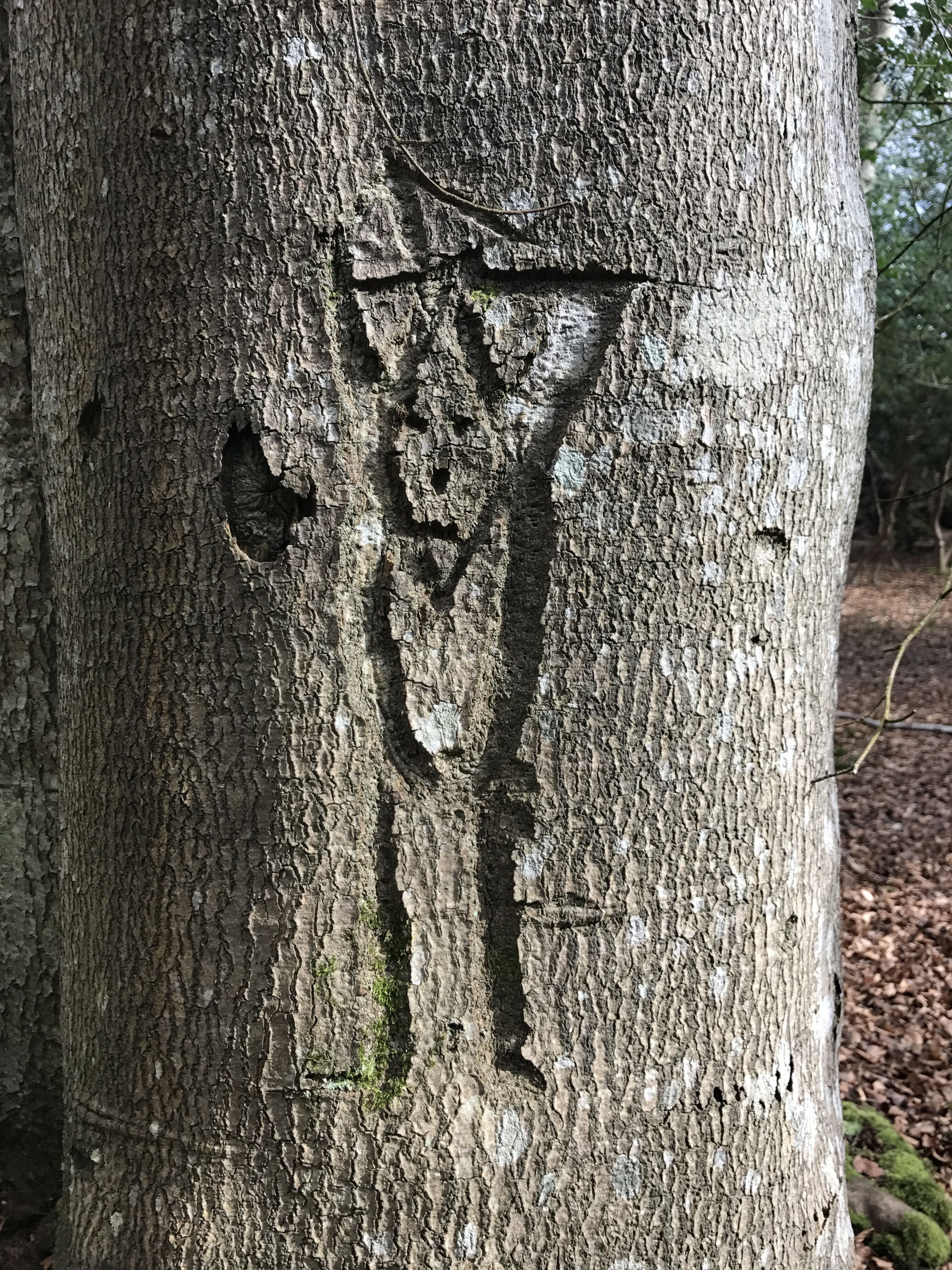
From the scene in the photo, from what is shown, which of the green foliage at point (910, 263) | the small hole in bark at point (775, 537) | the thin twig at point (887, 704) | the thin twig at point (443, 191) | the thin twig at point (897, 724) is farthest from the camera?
the green foliage at point (910, 263)

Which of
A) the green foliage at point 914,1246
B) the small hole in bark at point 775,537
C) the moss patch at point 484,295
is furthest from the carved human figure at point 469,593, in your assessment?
the green foliage at point 914,1246

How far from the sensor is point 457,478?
157 centimetres

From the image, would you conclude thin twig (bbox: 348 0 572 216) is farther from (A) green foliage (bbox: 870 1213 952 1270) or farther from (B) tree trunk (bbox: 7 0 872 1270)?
(A) green foliage (bbox: 870 1213 952 1270)

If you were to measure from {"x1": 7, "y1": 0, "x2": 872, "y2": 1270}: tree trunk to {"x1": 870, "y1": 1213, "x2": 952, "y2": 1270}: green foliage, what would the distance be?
4.70 ft

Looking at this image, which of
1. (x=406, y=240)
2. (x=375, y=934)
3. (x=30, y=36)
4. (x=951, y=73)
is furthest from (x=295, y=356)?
(x=951, y=73)

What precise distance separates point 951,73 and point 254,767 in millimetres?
2971

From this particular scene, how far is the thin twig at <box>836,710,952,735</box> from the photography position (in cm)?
255

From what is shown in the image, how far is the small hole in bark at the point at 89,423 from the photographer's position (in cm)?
167

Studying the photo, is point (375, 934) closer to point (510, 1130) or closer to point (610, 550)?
point (510, 1130)

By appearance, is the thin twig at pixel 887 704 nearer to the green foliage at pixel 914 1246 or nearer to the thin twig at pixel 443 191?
the thin twig at pixel 443 191

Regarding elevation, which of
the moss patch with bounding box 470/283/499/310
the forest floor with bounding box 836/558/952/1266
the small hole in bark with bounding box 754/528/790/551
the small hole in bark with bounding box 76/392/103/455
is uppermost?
the moss patch with bounding box 470/283/499/310

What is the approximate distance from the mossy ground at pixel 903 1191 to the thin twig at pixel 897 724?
3.48 ft

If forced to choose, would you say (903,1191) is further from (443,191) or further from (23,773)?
(443,191)

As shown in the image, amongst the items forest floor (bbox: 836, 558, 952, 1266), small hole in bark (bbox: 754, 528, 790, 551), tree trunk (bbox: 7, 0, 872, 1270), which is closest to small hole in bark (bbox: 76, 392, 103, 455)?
tree trunk (bbox: 7, 0, 872, 1270)
